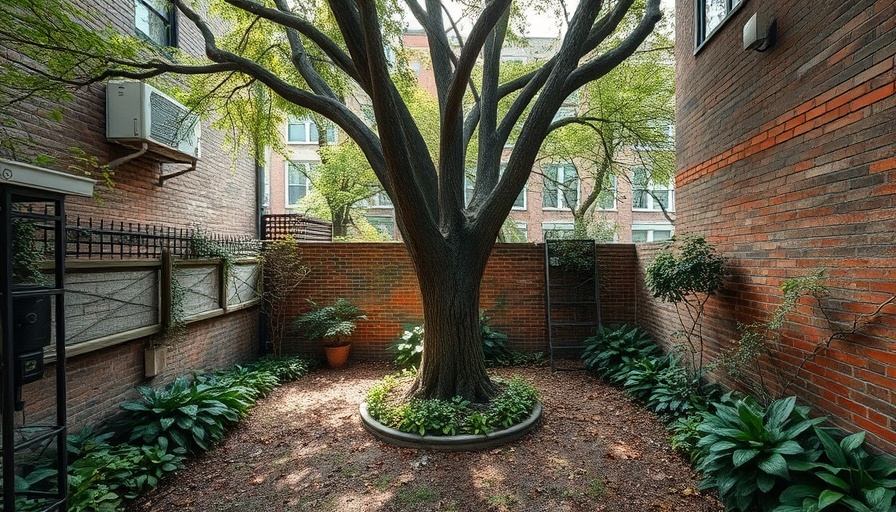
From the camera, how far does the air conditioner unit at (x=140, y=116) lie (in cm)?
458

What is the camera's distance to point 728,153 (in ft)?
13.5

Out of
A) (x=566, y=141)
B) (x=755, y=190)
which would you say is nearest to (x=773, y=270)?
(x=755, y=190)

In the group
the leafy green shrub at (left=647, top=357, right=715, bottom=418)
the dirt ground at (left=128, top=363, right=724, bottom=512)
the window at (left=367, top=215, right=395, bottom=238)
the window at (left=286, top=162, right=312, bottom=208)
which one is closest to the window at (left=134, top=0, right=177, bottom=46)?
the dirt ground at (left=128, top=363, right=724, bottom=512)

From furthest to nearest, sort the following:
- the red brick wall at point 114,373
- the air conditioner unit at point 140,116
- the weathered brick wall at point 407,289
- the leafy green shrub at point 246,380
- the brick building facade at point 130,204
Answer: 1. the weathered brick wall at point 407,289
2. the leafy green shrub at point 246,380
3. the air conditioner unit at point 140,116
4. the brick building facade at point 130,204
5. the red brick wall at point 114,373

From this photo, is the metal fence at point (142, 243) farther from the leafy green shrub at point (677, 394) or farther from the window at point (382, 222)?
the window at point (382, 222)

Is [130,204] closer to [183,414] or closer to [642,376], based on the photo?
[183,414]

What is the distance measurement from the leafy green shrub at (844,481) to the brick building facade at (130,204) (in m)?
4.94

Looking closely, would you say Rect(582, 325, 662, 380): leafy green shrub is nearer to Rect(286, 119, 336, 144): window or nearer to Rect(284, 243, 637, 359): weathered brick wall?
Rect(284, 243, 637, 359): weathered brick wall

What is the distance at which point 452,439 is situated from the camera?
3.80 meters

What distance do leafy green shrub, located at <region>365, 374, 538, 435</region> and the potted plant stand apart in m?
2.04

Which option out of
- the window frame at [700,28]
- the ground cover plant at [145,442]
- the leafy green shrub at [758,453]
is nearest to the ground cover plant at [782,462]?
the leafy green shrub at [758,453]

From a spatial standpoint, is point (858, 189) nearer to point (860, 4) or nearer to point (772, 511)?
point (860, 4)

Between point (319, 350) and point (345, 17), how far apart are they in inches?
205

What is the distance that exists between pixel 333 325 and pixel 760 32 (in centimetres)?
606
